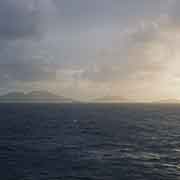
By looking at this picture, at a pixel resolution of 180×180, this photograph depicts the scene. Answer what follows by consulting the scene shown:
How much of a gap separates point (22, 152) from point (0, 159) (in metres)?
7.97

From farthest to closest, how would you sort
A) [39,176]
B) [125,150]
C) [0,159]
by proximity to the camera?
1. [125,150]
2. [0,159]
3. [39,176]

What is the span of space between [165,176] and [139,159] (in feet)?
42.1

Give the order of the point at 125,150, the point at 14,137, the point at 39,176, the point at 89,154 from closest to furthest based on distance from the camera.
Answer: the point at 39,176, the point at 89,154, the point at 125,150, the point at 14,137

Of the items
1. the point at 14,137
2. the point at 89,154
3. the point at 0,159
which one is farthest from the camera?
the point at 14,137

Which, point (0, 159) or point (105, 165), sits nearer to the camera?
point (105, 165)

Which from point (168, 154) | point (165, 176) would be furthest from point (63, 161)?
point (168, 154)

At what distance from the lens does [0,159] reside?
6025cm

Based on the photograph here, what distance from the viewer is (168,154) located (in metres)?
66.8

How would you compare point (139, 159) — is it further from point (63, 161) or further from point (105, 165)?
point (63, 161)

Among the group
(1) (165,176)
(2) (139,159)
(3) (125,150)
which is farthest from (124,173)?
(3) (125,150)

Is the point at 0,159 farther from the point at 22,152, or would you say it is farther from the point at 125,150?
the point at 125,150

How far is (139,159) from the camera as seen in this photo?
201 feet

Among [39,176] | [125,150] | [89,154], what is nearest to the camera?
[39,176]

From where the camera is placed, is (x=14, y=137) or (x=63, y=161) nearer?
(x=63, y=161)
